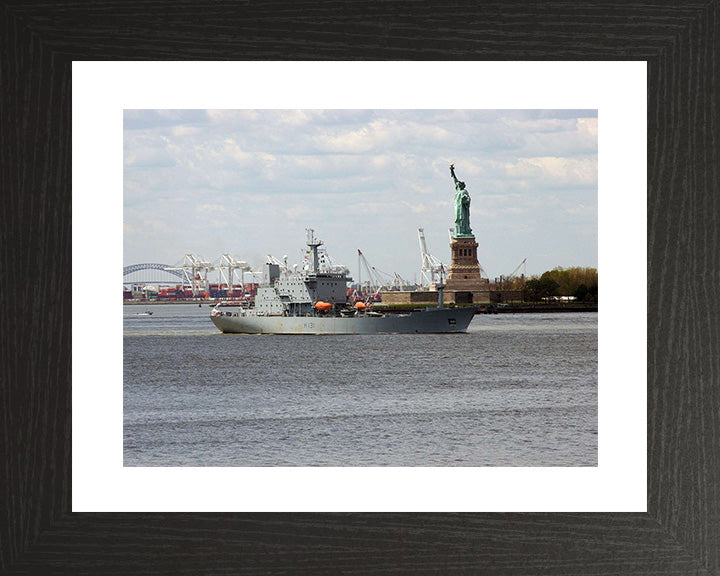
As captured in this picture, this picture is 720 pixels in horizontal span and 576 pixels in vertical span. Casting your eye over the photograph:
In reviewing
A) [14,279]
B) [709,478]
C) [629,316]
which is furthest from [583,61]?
[14,279]

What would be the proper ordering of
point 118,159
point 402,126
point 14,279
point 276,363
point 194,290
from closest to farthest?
point 14,279, point 118,159, point 276,363, point 402,126, point 194,290

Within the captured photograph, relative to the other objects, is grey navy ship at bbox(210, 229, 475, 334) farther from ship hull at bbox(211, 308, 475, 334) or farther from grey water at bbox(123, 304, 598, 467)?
grey water at bbox(123, 304, 598, 467)

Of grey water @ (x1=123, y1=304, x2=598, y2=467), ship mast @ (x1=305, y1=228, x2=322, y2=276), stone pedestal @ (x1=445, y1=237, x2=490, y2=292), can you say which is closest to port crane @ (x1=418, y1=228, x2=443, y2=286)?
stone pedestal @ (x1=445, y1=237, x2=490, y2=292)

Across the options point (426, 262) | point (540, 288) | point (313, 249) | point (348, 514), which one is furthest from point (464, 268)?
point (348, 514)

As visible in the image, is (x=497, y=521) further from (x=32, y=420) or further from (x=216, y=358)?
(x=216, y=358)

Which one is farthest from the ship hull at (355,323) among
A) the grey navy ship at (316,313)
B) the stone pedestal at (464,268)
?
the stone pedestal at (464,268)

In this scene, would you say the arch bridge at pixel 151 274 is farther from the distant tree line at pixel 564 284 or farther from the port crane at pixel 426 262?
the distant tree line at pixel 564 284
